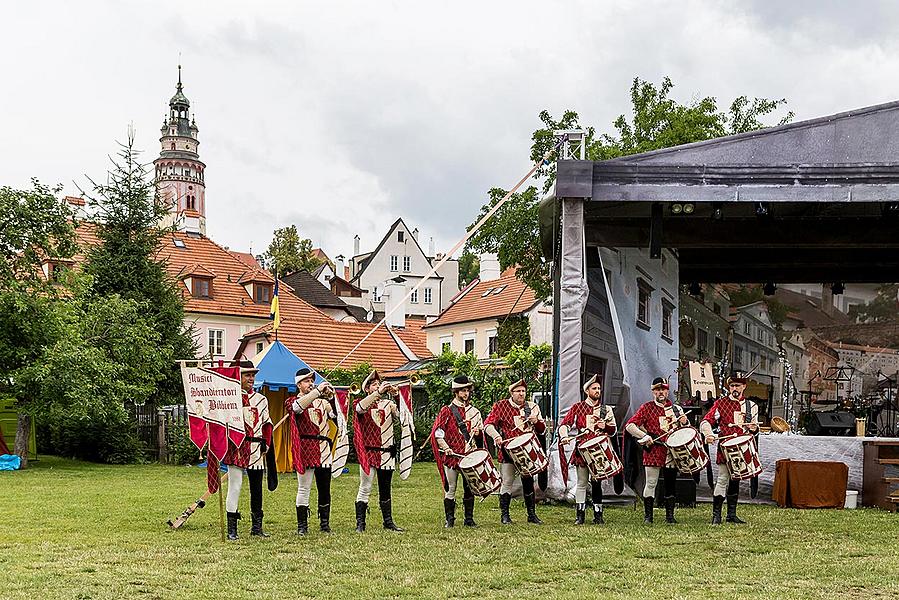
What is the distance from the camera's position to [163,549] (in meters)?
9.20

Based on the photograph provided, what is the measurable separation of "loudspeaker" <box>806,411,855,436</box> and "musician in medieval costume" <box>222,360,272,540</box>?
834 centimetres

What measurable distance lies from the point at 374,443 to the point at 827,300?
8973mm

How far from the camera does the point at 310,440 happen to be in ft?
33.5

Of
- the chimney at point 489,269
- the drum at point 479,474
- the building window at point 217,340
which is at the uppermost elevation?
the chimney at point 489,269

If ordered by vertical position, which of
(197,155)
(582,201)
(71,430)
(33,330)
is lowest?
(71,430)

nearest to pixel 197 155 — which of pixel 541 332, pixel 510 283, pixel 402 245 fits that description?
pixel 402 245

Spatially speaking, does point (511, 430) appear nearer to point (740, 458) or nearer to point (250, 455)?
point (740, 458)

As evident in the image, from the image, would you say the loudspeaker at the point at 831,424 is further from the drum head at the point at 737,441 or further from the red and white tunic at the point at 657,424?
the red and white tunic at the point at 657,424

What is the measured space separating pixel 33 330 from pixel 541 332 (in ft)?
62.5

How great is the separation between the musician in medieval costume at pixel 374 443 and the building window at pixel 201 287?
31.5 metres

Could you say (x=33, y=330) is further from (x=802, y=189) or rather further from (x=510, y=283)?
(x=510, y=283)

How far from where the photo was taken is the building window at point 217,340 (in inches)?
1623

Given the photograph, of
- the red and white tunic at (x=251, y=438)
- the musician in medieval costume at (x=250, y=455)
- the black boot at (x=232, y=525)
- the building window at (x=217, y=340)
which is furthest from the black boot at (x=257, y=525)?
the building window at (x=217, y=340)

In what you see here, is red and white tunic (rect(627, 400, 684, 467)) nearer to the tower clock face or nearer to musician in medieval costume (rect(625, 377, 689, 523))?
musician in medieval costume (rect(625, 377, 689, 523))
